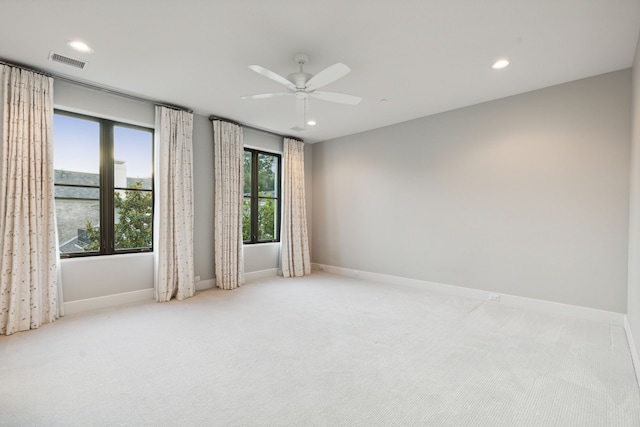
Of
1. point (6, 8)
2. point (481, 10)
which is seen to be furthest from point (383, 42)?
point (6, 8)

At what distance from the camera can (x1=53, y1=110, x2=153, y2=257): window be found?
3.80 metres

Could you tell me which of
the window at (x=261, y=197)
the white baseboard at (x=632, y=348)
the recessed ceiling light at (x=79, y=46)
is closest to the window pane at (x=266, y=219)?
the window at (x=261, y=197)

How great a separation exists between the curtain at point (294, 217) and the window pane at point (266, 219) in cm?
30

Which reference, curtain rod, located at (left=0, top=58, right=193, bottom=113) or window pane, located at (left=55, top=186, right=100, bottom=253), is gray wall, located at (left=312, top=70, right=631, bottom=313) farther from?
window pane, located at (left=55, top=186, right=100, bottom=253)

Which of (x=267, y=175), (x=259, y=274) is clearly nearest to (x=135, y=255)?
(x=259, y=274)

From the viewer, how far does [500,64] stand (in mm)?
3211

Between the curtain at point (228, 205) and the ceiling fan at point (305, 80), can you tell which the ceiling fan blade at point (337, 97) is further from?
the curtain at point (228, 205)

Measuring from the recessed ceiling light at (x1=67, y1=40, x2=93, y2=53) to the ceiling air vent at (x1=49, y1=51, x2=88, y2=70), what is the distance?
11.2 inches

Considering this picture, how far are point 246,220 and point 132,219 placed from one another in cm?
192

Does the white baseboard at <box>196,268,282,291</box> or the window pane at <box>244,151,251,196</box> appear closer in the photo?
the white baseboard at <box>196,268,282,291</box>

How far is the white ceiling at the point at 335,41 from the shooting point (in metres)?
2.34

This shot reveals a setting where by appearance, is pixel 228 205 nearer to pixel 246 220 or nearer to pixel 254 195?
pixel 246 220

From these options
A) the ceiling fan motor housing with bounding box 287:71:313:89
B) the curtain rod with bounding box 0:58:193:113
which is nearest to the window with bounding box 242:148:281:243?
the curtain rod with bounding box 0:58:193:113

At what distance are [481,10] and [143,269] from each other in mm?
4969
